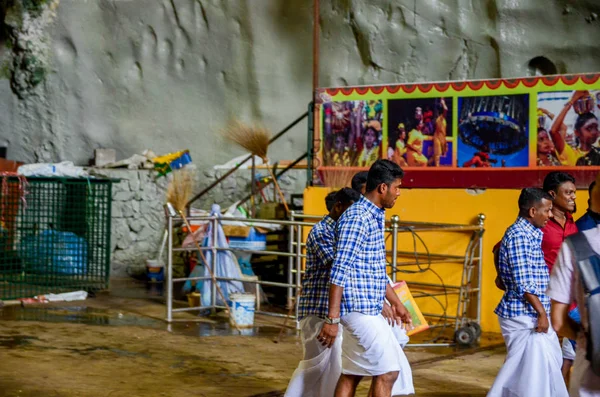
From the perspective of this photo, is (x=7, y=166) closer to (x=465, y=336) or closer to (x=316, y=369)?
(x=465, y=336)

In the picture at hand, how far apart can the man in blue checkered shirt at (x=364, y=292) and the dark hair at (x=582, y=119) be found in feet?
19.4

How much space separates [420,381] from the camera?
760 cm

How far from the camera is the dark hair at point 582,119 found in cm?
1035

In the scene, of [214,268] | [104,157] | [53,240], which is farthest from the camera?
[104,157]

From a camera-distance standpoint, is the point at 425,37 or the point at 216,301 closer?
the point at 216,301

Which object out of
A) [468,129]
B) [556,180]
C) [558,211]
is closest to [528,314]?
[558,211]

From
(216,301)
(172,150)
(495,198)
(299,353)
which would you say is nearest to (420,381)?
(299,353)

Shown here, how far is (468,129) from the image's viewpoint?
36.2 ft

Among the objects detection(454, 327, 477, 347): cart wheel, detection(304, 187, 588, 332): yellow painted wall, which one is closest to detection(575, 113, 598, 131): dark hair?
detection(304, 187, 588, 332): yellow painted wall

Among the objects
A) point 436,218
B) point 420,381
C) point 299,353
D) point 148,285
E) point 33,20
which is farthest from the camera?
point 33,20

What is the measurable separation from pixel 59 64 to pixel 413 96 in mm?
10450

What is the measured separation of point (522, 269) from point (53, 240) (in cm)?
897

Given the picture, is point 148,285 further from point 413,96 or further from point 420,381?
point 420,381

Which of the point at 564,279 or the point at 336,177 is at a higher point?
the point at 336,177
